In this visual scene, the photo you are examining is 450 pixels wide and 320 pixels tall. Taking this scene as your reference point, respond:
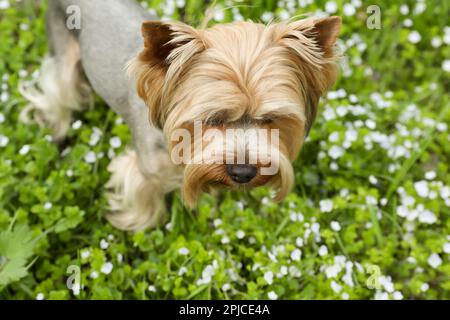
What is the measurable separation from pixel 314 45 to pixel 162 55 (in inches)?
32.9

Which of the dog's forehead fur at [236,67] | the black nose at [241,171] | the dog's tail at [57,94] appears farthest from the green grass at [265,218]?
the dog's forehead fur at [236,67]

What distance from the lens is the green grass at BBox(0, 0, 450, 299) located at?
376 cm

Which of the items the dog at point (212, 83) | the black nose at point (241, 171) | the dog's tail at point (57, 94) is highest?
the dog at point (212, 83)

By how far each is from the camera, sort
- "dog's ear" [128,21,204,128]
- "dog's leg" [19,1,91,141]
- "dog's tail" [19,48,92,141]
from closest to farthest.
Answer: "dog's ear" [128,21,204,128] → "dog's leg" [19,1,91,141] → "dog's tail" [19,48,92,141]

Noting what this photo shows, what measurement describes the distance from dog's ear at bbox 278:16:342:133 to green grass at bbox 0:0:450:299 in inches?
49.8

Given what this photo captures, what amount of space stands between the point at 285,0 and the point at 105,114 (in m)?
2.08

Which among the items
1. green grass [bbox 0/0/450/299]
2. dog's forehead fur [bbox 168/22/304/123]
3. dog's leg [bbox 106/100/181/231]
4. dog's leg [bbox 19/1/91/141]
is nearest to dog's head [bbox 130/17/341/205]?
dog's forehead fur [bbox 168/22/304/123]

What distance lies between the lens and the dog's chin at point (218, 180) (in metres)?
3.12

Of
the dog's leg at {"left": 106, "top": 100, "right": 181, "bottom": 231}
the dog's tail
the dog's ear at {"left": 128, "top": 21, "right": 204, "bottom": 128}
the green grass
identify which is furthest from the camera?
the dog's tail

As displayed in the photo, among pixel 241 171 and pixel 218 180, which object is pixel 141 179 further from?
pixel 241 171

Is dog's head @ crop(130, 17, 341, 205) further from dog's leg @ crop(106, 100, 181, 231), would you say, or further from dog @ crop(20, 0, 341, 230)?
dog's leg @ crop(106, 100, 181, 231)

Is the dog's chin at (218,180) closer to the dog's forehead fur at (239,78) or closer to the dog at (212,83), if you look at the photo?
the dog at (212,83)

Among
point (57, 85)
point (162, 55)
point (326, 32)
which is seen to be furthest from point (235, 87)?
point (57, 85)
